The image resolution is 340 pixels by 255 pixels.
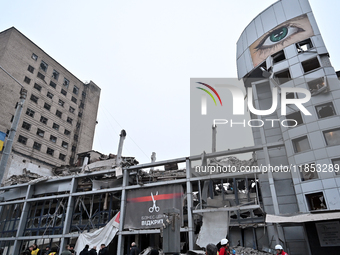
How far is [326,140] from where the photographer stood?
18.0m

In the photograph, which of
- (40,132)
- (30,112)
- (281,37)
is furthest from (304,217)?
(30,112)

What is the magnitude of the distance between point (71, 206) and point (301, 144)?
19585 millimetres

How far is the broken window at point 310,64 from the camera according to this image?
21625mm

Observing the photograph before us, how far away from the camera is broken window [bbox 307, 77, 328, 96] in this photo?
63.6 feet

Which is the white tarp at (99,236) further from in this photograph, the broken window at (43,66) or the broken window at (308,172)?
the broken window at (43,66)

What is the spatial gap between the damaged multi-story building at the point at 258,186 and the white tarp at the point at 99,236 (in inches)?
3.2

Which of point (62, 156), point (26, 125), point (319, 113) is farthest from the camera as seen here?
point (62, 156)

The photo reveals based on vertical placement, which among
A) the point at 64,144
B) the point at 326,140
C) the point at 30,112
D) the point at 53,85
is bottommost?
the point at 326,140

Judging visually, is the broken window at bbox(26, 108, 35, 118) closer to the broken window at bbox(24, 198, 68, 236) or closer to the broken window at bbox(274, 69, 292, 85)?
the broken window at bbox(24, 198, 68, 236)

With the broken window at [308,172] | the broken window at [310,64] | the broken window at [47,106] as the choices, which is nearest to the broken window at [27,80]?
the broken window at [47,106]

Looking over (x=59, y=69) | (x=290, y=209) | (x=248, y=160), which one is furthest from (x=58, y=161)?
(x=290, y=209)

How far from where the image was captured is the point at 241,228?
17.9 m

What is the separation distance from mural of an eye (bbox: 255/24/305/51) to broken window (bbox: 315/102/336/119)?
776 cm

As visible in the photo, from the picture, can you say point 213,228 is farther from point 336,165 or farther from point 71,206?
point 71,206
